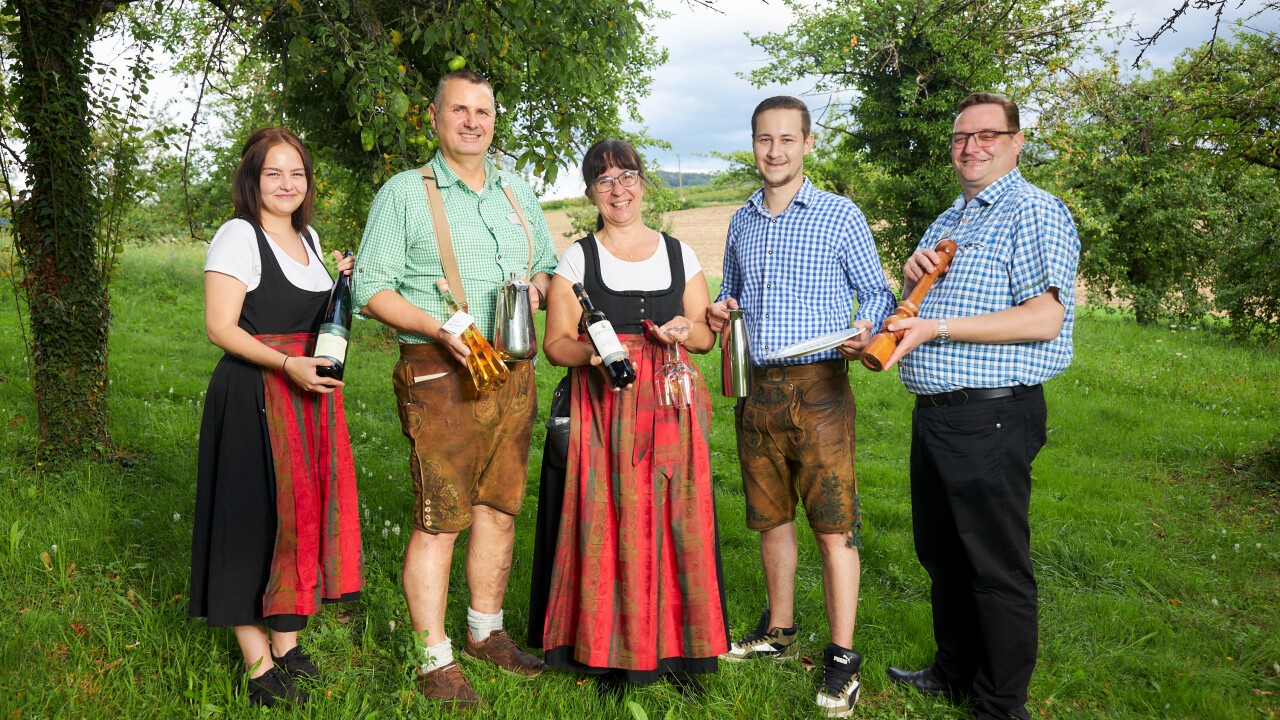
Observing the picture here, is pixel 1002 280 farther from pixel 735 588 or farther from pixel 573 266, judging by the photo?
pixel 735 588

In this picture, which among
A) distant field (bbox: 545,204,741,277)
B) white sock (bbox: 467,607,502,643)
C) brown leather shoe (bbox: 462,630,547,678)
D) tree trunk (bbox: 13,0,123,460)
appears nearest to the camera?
brown leather shoe (bbox: 462,630,547,678)

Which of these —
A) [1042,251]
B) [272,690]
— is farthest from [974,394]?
[272,690]

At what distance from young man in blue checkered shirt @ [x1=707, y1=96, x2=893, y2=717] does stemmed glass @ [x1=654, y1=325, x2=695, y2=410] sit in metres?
0.23

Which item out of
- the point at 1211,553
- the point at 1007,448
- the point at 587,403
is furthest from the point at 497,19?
the point at 1211,553

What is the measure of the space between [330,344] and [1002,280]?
2.44 meters

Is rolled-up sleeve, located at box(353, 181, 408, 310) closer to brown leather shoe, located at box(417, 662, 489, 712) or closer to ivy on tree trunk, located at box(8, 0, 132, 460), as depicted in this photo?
brown leather shoe, located at box(417, 662, 489, 712)

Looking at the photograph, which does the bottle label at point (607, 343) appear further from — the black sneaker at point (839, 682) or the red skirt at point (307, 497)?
the black sneaker at point (839, 682)

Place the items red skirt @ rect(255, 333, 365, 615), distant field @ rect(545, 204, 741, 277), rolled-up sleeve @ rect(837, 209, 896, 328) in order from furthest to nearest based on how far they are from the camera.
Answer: distant field @ rect(545, 204, 741, 277) → rolled-up sleeve @ rect(837, 209, 896, 328) → red skirt @ rect(255, 333, 365, 615)

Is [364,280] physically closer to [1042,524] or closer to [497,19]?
[497,19]

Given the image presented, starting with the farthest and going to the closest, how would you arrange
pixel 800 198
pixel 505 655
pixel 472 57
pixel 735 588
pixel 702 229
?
pixel 702 229 < pixel 472 57 < pixel 735 588 < pixel 505 655 < pixel 800 198

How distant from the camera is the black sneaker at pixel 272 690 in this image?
129 inches

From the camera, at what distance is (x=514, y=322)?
129 inches

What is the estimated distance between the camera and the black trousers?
10.2 feet

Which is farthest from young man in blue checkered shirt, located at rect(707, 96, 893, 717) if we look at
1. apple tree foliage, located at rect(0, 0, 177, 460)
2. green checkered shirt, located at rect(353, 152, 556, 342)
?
apple tree foliage, located at rect(0, 0, 177, 460)
